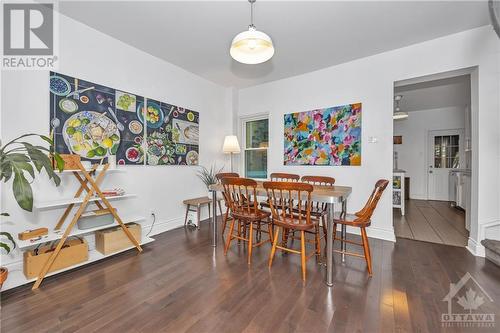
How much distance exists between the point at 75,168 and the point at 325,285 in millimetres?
2596

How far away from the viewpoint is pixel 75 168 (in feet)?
7.00

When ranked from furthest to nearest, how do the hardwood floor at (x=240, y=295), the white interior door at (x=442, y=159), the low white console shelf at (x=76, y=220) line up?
the white interior door at (x=442, y=159), the low white console shelf at (x=76, y=220), the hardwood floor at (x=240, y=295)

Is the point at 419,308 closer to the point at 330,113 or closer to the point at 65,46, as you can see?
the point at 330,113

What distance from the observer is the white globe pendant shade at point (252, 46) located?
177 centimetres

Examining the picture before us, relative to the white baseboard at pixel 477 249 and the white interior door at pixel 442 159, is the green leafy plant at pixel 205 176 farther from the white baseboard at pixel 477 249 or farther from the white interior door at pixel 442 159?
the white interior door at pixel 442 159

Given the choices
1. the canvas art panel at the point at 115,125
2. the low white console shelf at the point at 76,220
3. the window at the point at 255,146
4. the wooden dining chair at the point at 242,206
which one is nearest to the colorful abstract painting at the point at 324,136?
the window at the point at 255,146

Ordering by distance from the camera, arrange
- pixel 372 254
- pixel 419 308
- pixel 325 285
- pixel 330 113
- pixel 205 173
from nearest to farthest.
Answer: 1. pixel 419 308
2. pixel 325 285
3. pixel 372 254
4. pixel 330 113
5. pixel 205 173

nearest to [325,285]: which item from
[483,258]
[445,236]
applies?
Result: [483,258]

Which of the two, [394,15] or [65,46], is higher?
[394,15]

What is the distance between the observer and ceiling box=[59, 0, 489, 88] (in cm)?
219

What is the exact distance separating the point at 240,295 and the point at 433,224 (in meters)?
3.81

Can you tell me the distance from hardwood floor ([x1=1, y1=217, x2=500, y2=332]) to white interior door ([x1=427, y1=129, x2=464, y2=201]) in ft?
15.2

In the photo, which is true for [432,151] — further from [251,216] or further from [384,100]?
[251,216]

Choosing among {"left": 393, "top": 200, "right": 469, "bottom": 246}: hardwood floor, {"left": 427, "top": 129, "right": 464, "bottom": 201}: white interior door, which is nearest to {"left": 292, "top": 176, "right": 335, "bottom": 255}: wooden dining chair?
{"left": 393, "top": 200, "right": 469, "bottom": 246}: hardwood floor
